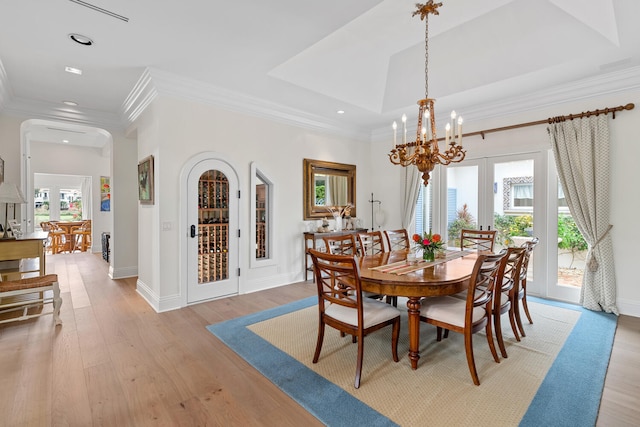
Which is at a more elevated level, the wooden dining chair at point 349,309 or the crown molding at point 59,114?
the crown molding at point 59,114

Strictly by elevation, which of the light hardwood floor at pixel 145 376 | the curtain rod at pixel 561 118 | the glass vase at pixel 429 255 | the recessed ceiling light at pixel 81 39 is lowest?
the light hardwood floor at pixel 145 376

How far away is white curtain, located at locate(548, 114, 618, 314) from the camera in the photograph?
12.0 ft

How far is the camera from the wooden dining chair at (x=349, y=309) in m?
2.19

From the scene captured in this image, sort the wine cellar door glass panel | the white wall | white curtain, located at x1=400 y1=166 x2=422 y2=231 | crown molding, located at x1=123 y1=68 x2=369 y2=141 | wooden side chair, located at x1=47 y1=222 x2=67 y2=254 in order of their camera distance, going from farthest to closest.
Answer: wooden side chair, located at x1=47 y1=222 x2=67 y2=254 → white curtain, located at x1=400 y1=166 x2=422 y2=231 → the wine cellar door glass panel → the white wall → crown molding, located at x1=123 y1=68 x2=369 y2=141

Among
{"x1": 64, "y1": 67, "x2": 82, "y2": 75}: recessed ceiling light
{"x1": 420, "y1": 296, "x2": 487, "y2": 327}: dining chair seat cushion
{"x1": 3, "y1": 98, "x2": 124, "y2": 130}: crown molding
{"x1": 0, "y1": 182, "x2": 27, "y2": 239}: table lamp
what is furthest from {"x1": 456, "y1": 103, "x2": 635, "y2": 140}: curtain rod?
{"x1": 0, "y1": 182, "x2": 27, "y2": 239}: table lamp

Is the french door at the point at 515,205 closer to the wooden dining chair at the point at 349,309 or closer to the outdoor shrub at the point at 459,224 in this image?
the outdoor shrub at the point at 459,224

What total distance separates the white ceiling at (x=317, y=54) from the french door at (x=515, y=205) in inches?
34.7

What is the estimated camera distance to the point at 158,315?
142 inches

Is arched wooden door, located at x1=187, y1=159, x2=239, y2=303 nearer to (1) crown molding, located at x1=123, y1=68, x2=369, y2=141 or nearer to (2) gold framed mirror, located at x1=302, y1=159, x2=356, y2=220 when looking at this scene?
(1) crown molding, located at x1=123, y1=68, x2=369, y2=141

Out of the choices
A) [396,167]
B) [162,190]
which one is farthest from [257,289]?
[396,167]

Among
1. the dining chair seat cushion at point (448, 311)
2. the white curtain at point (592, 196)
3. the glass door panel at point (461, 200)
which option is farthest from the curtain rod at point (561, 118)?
the dining chair seat cushion at point (448, 311)

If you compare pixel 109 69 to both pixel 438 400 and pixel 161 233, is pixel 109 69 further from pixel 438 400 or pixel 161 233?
pixel 438 400

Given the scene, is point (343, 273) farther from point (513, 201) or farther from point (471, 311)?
point (513, 201)

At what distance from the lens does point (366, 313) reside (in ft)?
7.85
